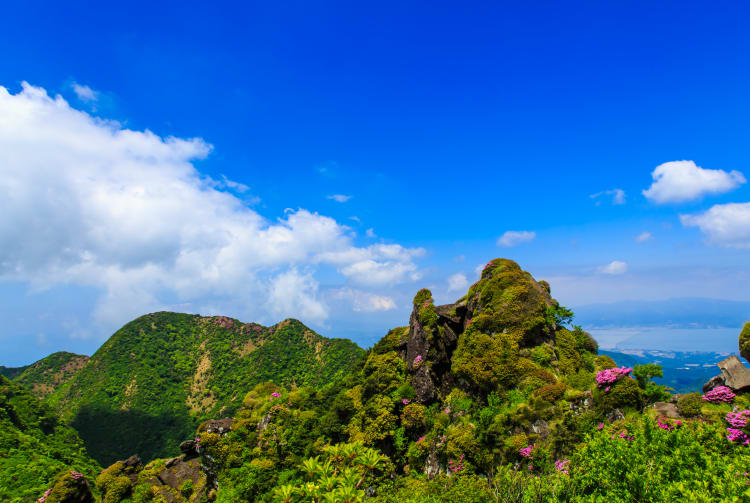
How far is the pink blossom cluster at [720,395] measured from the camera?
64.7ft

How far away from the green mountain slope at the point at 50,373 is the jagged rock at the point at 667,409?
537 feet

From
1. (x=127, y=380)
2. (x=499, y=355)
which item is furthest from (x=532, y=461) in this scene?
(x=127, y=380)

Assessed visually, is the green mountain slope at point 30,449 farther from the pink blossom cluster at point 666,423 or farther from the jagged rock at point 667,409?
the jagged rock at point 667,409

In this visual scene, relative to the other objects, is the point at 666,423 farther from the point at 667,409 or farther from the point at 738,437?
the point at 667,409

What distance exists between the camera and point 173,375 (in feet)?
386

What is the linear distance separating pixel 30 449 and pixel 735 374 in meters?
88.3

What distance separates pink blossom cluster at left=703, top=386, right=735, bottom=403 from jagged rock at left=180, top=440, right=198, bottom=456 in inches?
2348

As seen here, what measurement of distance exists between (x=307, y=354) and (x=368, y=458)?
96.5 metres

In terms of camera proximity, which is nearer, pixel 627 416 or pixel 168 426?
pixel 627 416

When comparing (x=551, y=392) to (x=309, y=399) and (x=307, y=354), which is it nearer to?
(x=309, y=399)

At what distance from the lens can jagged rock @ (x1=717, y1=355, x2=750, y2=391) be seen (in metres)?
19.8

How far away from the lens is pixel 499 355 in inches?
1238

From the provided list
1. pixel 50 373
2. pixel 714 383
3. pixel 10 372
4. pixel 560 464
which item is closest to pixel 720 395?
pixel 714 383

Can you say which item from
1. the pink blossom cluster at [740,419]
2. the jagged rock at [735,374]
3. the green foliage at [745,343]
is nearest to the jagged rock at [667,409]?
the jagged rock at [735,374]
